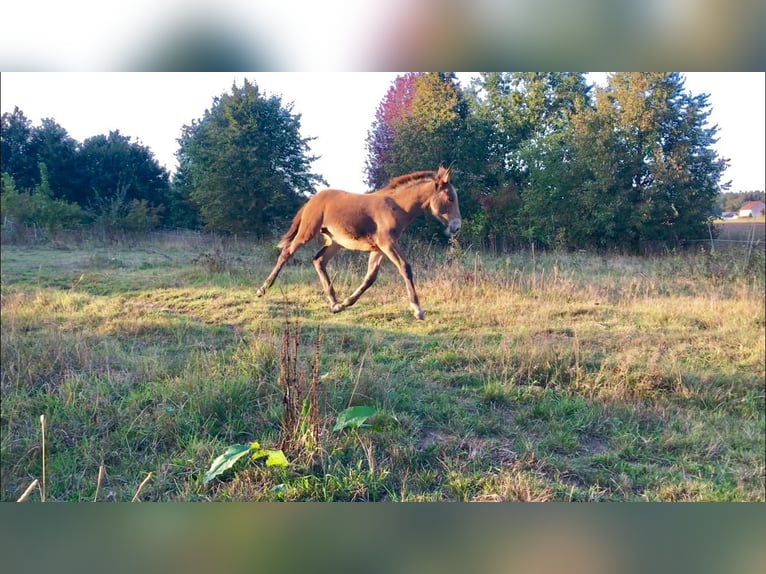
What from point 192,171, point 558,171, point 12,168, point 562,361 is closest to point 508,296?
point 562,361

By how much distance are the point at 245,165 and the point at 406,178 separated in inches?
37.5

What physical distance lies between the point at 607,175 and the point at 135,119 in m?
2.68

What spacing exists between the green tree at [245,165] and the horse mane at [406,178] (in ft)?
1.29

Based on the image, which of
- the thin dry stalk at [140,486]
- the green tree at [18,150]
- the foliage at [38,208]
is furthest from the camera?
the foliage at [38,208]

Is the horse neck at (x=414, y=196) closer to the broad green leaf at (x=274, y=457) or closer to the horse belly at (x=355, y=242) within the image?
the horse belly at (x=355, y=242)

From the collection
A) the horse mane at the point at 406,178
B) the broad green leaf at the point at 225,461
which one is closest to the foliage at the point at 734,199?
the horse mane at the point at 406,178

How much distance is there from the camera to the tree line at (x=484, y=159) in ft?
8.13

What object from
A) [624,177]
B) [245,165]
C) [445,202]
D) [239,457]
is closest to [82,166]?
[245,165]

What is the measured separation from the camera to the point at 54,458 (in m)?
2.40

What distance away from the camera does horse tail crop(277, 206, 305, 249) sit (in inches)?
103

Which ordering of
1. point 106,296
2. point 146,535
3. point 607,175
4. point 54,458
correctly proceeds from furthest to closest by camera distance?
point 106,296
point 607,175
point 54,458
point 146,535

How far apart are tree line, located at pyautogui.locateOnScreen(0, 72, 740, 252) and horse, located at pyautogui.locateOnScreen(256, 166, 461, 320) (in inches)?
2.7

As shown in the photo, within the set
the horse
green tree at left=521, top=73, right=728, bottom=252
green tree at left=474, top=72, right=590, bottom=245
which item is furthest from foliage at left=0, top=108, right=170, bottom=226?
green tree at left=521, top=73, right=728, bottom=252
